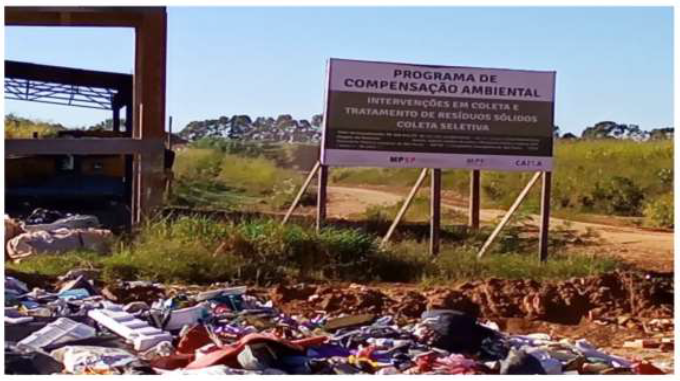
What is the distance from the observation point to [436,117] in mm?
12594

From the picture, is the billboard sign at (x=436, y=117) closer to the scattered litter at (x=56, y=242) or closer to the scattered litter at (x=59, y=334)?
the scattered litter at (x=56, y=242)

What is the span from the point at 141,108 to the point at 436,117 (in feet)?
12.5

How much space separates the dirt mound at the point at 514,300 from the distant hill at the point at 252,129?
18.8 metres

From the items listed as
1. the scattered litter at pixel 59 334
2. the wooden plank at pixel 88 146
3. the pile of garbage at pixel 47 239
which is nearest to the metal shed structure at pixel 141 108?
the wooden plank at pixel 88 146

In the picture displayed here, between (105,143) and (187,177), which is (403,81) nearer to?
(105,143)

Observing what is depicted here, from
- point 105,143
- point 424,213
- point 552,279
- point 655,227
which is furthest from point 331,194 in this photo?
point 552,279

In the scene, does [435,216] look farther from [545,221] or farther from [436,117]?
[545,221]

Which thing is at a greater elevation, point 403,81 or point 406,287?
point 403,81

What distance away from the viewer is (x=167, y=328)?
24.6 ft

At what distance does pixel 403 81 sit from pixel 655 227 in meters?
9.87

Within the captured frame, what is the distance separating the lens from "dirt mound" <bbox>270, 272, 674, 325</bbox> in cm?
917

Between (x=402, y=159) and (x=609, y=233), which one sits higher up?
(x=402, y=159)

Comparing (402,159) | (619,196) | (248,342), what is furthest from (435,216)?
(619,196)

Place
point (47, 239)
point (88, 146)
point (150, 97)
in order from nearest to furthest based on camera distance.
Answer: point (47, 239) < point (150, 97) < point (88, 146)
